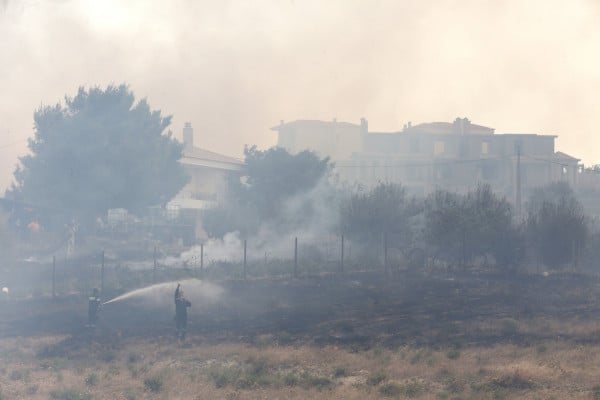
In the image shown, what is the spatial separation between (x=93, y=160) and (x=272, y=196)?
1355 centimetres

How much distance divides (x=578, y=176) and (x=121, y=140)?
64.8 metres

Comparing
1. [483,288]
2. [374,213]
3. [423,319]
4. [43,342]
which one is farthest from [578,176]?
[43,342]

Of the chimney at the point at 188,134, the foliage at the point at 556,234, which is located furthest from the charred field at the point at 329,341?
the chimney at the point at 188,134

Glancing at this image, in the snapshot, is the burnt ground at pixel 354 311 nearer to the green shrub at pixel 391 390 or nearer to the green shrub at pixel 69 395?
the green shrub at pixel 391 390

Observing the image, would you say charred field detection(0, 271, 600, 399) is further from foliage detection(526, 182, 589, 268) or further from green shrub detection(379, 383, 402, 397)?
foliage detection(526, 182, 589, 268)

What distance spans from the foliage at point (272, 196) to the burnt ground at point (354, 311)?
56.5ft

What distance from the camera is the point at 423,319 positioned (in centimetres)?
3098

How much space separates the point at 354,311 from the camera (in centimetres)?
3306

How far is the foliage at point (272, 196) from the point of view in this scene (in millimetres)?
55872

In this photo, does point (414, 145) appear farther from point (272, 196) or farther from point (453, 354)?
point (453, 354)

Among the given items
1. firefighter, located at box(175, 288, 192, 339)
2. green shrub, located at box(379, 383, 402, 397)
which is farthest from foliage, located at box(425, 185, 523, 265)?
green shrub, located at box(379, 383, 402, 397)

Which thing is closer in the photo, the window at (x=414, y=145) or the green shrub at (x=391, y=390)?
the green shrub at (x=391, y=390)

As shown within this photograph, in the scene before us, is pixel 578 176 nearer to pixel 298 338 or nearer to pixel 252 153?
pixel 252 153

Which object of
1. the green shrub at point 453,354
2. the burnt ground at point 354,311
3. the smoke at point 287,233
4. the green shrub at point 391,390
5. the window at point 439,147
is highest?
the window at point 439,147
